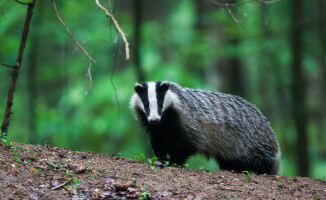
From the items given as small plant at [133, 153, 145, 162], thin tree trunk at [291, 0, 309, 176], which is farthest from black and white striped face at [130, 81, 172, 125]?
thin tree trunk at [291, 0, 309, 176]

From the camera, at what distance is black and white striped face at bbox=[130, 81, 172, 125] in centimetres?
580

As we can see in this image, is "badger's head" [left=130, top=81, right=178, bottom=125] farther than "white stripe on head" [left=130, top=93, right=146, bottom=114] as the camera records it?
No

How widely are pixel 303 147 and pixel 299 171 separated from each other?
587 millimetres

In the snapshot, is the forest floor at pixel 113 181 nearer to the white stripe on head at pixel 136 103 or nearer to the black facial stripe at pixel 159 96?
the black facial stripe at pixel 159 96

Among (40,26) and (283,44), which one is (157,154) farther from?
(283,44)

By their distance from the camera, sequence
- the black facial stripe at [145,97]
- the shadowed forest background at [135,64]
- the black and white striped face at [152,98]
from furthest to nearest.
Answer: the shadowed forest background at [135,64]
the black facial stripe at [145,97]
the black and white striped face at [152,98]

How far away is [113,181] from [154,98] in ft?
5.79

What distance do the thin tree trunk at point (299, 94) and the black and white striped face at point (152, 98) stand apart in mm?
5123

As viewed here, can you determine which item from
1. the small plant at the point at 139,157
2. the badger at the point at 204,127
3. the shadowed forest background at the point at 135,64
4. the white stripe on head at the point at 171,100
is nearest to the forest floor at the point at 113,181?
the small plant at the point at 139,157

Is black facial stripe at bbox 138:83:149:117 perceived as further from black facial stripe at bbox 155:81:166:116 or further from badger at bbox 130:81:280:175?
black facial stripe at bbox 155:81:166:116

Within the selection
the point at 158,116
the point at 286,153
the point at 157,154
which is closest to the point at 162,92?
the point at 158,116

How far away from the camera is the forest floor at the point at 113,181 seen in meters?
4.09

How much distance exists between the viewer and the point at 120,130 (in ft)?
35.4

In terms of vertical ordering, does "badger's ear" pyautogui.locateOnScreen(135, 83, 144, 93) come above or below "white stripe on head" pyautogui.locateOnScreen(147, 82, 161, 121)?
above
